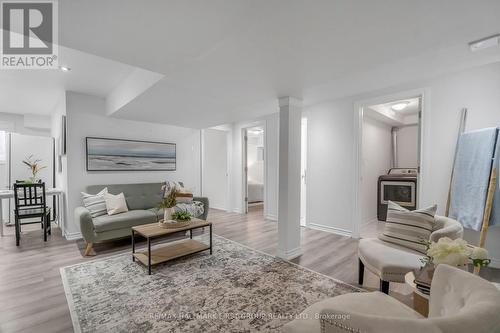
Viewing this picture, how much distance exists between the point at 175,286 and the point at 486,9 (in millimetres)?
3235

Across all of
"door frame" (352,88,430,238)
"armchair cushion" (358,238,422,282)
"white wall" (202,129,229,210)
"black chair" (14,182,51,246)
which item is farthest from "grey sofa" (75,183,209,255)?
"armchair cushion" (358,238,422,282)

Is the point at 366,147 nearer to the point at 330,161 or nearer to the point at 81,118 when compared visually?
the point at 330,161

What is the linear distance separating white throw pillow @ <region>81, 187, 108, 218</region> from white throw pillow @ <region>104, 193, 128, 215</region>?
0.20 feet

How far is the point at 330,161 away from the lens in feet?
12.9

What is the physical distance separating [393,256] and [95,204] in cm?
405

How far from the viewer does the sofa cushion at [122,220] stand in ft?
10.3

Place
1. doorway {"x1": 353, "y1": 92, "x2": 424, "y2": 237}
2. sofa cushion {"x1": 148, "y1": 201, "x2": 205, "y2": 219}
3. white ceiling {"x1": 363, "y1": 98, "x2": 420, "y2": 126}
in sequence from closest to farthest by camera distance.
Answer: sofa cushion {"x1": 148, "y1": 201, "x2": 205, "y2": 219} → doorway {"x1": 353, "y1": 92, "x2": 424, "y2": 237} → white ceiling {"x1": 363, "y1": 98, "x2": 420, "y2": 126}

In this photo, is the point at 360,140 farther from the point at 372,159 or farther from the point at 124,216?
the point at 124,216

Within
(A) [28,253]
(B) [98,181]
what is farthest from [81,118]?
(A) [28,253]

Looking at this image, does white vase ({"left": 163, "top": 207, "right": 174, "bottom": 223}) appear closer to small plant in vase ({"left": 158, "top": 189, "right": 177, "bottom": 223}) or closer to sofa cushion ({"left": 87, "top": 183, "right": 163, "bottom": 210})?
small plant in vase ({"left": 158, "top": 189, "right": 177, "bottom": 223})

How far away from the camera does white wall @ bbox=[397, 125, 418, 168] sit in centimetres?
537

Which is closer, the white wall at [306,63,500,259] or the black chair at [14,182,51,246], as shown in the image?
the white wall at [306,63,500,259]

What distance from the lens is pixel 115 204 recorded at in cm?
361

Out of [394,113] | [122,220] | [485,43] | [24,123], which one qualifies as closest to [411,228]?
[485,43]
